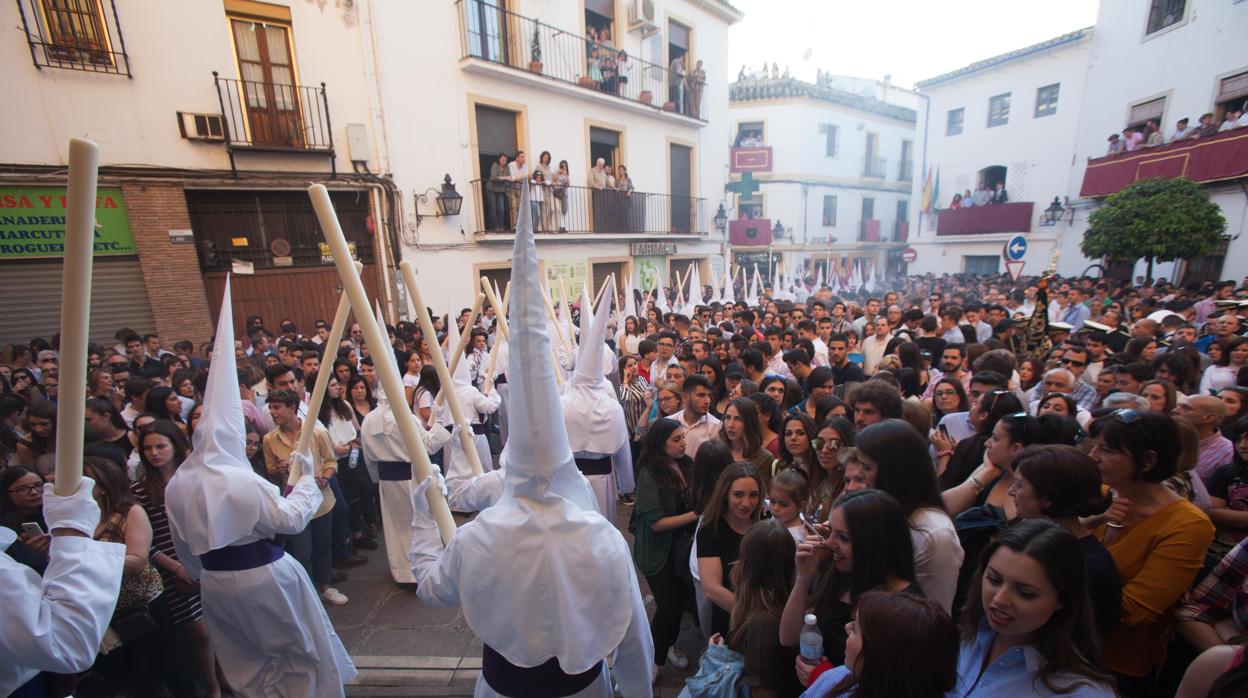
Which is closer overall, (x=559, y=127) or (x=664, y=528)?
(x=664, y=528)

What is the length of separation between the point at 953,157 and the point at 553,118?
18194mm

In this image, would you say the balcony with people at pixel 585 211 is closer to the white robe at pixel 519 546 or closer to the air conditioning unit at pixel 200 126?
the air conditioning unit at pixel 200 126

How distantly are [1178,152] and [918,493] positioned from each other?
17.0 metres

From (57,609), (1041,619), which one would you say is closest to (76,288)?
(57,609)

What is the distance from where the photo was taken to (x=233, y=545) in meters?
2.53

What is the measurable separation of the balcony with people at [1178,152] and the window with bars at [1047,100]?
317 cm

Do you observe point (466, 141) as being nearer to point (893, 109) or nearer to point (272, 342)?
point (272, 342)

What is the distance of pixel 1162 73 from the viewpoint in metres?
14.6

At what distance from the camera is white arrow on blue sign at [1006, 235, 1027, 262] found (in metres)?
8.10

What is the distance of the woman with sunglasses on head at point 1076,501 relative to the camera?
1.84 m

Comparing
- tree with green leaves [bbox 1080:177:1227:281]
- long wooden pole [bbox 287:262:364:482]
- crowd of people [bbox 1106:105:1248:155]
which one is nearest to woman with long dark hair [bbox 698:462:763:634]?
long wooden pole [bbox 287:262:364:482]

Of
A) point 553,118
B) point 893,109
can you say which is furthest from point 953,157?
point 553,118

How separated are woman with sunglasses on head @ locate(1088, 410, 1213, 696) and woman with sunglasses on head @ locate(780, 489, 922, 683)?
94 cm

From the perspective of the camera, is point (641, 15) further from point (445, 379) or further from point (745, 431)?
point (445, 379)
